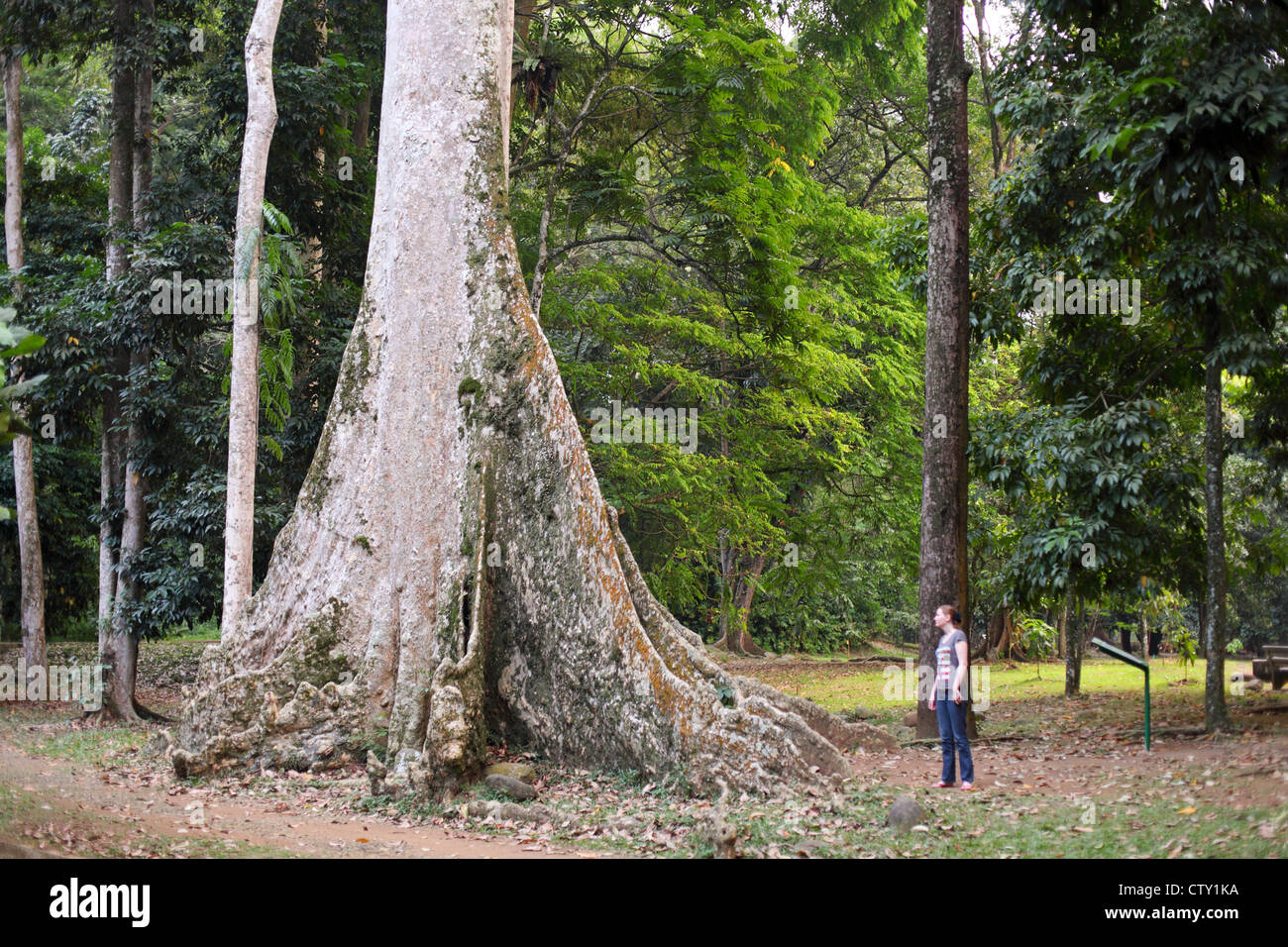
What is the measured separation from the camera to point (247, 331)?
11.6m

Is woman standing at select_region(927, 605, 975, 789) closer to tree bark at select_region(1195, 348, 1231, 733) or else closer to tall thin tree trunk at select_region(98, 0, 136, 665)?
tree bark at select_region(1195, 348, 1231, 733)

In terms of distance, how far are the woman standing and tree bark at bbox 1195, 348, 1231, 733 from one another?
10.8ft

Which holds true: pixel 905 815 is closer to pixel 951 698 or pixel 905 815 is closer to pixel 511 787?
pixel 951 698

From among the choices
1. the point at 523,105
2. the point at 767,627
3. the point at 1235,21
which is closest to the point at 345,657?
the point at 1235,21

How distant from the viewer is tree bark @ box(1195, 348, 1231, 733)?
10.3m

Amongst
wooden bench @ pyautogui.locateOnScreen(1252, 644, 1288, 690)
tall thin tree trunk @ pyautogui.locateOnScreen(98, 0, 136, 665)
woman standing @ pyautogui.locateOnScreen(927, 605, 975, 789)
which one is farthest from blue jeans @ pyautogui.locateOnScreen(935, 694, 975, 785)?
tall thin tree trunk @ pyautogui.locateOnScreen(98, 0, 136, 665)

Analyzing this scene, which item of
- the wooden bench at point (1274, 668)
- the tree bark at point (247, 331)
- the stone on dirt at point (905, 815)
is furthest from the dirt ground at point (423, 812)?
the wooden bench at point (1274, 668)

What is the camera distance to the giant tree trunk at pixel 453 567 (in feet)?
27.0

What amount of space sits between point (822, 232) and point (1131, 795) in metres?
15.4

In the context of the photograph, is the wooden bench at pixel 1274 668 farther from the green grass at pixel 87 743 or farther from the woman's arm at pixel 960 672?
the green grass at pixel 87 743

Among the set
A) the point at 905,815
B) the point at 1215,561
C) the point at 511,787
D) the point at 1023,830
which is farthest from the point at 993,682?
the point at 511,787

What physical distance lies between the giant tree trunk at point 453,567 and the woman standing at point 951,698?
0.93m

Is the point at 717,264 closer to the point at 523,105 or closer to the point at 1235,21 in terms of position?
the point at 523,105

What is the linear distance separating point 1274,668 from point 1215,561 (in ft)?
21.7
